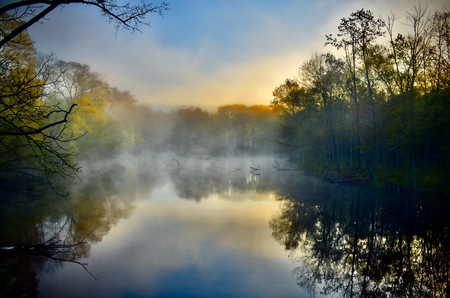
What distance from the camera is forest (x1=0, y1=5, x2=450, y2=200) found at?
729 cm

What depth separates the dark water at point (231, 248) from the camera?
28.5 feet

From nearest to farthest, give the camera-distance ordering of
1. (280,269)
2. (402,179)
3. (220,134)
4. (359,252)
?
(280,269), (359,252), (402,179), (220,134)

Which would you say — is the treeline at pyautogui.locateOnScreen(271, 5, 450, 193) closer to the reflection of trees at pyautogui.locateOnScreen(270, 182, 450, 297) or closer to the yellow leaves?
the reflection of trees at pyautogui.locateOnScreen(270, 182, 450, 297)

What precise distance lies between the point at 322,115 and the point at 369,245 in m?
30.2

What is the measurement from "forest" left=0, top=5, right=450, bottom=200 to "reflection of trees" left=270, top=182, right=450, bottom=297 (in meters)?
7.00

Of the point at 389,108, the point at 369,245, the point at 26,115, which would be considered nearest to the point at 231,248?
the point at 369,245

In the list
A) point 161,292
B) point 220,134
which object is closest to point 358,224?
point 161,292

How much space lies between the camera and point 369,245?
40.5ft

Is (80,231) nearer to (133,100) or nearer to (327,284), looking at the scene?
(327,284)

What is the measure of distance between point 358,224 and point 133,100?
2385 inches

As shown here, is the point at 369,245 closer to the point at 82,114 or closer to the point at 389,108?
the point at 389,108

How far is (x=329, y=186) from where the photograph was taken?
101 ft

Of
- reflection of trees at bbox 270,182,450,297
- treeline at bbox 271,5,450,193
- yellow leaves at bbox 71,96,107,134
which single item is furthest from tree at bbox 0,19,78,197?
treeline at bbox 271,5,450,193

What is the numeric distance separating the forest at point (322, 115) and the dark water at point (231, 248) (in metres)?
2.70
